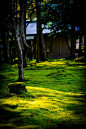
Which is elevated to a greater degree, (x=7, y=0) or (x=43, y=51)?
(x=7, y=0)

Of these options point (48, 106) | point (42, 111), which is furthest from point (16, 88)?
point (42, 111)

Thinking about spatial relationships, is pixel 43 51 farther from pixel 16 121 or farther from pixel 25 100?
pixel 16 121

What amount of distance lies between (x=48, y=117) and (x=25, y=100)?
5.60 ft

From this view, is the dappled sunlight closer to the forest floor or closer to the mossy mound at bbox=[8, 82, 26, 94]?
the forest floor

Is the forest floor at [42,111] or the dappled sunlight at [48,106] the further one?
the dappled sunlight at [48,106]

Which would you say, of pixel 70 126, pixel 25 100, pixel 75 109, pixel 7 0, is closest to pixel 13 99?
pixel 25 100

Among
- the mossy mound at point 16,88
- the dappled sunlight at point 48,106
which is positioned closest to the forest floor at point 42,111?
the dappled sunlight at point 48,106

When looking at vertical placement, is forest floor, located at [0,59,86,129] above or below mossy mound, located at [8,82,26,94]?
below

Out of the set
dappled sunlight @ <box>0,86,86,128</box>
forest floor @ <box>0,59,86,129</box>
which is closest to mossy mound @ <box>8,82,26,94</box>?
forest floor @ <box>0,59,86,129</box>

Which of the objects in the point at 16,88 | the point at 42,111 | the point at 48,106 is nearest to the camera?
the point at 42,111

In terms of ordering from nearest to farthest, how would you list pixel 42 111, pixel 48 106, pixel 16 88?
pixel 42 111, pixel 48 106, pixel 16 88

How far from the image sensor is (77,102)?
19.1 feet

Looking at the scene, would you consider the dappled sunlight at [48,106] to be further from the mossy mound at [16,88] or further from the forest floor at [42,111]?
the mossy mound at [16,88]

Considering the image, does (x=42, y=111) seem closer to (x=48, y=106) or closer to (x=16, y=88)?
(x=48, y=106)
